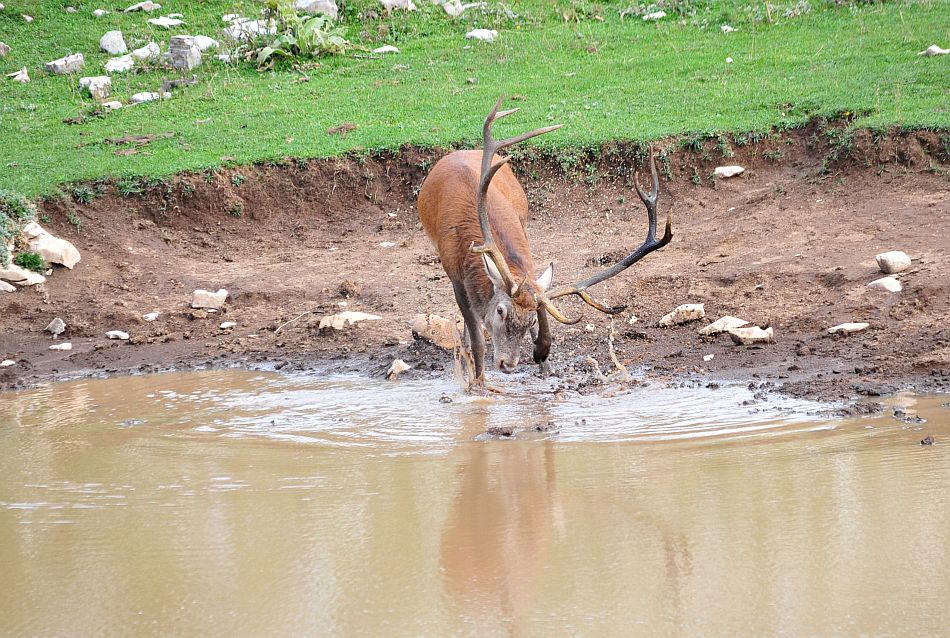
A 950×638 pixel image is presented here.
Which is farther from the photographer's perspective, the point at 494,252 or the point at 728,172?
the point at 728,172

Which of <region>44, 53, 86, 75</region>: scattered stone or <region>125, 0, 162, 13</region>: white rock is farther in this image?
<region>125, 0, 162, 13</region>: white rock

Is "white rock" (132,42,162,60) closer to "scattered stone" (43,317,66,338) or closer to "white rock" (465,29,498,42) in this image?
"white rock" (465,29,498,42)

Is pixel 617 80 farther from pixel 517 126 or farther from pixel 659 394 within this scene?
pixel 659 394

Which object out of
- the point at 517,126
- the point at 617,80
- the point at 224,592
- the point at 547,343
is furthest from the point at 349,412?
the point at 617,80

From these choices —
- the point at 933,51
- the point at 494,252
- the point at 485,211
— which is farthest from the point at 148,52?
the point at 933,51

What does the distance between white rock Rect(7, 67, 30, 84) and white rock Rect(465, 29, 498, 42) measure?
7.26 meters

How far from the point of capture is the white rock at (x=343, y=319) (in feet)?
32.8

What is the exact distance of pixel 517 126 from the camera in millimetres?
13250

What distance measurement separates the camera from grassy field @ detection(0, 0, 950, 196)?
12828 mm

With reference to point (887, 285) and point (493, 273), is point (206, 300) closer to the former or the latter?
point (493, 273)

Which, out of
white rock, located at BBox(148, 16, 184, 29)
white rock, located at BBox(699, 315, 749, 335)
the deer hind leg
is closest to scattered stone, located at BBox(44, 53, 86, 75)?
white rock, located at BBox(148, 16, 184, 29)

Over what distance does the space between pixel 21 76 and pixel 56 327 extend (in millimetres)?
8579

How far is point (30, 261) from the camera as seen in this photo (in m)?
10.9

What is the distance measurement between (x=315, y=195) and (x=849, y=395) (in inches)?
303
